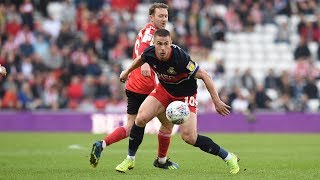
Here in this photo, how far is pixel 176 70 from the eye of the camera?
1149 centimetres

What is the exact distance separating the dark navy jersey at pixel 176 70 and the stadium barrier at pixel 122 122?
46.6ft

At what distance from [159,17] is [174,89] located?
4.86 ft

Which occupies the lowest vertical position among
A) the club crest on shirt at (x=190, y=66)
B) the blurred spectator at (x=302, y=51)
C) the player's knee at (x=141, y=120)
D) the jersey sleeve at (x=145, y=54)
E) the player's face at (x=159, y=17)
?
the blurred spectator at (x=302, y=51)

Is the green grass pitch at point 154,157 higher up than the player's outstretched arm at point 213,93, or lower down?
lower down

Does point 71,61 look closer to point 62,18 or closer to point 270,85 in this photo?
point 62,18

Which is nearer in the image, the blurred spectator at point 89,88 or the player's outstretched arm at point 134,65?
the player's outstretched arm at point 134,65

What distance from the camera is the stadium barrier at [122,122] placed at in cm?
2627

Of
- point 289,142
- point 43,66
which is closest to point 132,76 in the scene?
point 289,142

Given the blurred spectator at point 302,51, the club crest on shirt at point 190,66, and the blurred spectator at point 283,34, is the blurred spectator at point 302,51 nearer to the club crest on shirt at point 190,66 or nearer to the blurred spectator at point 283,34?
the blurred spectator at point 283,34

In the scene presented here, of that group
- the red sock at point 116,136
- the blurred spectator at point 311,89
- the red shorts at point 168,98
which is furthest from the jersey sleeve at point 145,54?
the blurred spectator at point 311,89

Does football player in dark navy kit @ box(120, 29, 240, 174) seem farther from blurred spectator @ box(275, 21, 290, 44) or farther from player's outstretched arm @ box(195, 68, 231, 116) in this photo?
blurred spectator @ box(275, 21, 290, 44)

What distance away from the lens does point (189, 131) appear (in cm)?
1155

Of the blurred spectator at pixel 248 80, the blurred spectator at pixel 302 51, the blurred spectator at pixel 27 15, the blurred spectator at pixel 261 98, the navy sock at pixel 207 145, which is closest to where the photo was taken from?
the navy sock at pixel 207 145

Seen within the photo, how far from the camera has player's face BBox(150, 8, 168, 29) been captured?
503 inches
